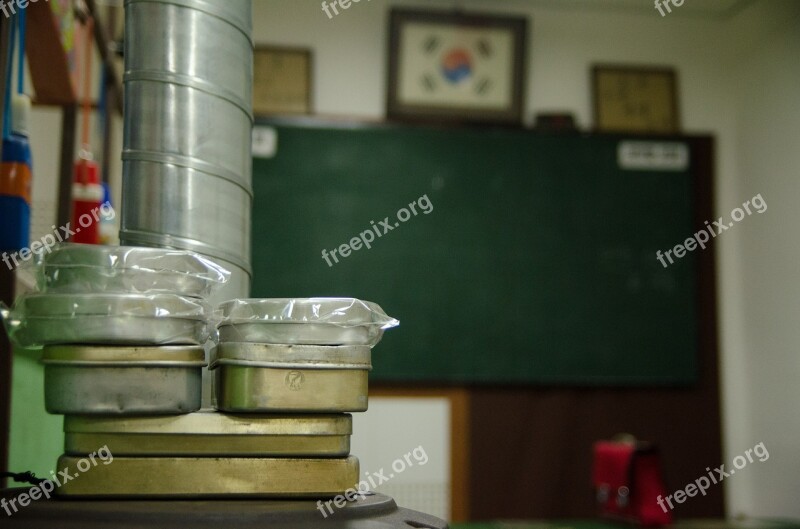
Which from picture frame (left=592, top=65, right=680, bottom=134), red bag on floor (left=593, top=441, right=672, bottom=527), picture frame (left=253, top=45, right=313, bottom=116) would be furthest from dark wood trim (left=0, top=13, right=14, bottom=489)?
picture frame (left=592, top=65, right=680, bottom=134)

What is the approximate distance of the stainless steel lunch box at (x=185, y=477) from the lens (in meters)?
1.10

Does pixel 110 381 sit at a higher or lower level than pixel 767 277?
lower

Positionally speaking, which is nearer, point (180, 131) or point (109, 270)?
point (109, 270)

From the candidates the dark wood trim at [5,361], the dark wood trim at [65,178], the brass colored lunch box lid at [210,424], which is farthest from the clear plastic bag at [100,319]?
the dark wood trim at [65,178]

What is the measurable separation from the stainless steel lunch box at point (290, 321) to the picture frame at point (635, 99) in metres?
2.83

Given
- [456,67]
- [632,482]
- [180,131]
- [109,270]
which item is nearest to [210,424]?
[109,270]

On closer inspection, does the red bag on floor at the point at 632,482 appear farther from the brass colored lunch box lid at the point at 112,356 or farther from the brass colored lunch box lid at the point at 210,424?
the brass colored lunch box lid at the point at 112,356

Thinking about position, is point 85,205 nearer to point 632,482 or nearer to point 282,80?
point 282,80

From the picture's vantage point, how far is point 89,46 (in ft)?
7.57

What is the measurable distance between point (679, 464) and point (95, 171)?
2712mm

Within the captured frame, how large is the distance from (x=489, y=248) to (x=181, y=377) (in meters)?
2.62

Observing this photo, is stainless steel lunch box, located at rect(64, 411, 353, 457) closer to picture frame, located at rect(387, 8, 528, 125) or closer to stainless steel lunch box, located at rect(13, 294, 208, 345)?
stainless steel lunch box, located at rect(13, 294, 208, 345)

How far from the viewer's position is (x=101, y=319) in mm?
1091

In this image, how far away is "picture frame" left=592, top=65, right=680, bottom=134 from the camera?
3795 millimetres
